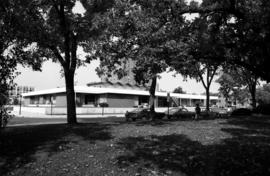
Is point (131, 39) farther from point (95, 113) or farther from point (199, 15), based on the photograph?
point (95, 113)

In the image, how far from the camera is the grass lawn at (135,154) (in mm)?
7441

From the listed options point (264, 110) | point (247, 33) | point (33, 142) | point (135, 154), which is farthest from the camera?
point (264, 110)

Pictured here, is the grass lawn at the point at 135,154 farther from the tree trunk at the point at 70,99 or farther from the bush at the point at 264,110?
the bush at the point at 264,110

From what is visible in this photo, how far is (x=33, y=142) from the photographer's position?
1062 centimetres

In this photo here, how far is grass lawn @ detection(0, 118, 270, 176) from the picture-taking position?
24.4 feet

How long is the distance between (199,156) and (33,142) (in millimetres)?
6227

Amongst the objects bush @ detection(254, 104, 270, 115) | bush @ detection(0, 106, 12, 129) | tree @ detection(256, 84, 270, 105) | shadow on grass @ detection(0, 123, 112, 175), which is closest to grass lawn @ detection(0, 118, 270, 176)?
shadow on grass @ detection(0, 123, 112, 175)

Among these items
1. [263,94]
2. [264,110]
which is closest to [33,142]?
[264,110]

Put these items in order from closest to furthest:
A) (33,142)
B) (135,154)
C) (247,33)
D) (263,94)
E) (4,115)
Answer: (247,33) → (135,154) → (4,115) → (33,142) → (263,94)

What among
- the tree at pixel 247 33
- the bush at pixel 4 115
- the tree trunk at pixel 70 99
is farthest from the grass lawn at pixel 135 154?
the tree trunk at pixel 70 99

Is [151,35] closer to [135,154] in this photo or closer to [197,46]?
[197,46]

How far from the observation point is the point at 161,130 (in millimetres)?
12609

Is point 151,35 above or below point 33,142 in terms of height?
above

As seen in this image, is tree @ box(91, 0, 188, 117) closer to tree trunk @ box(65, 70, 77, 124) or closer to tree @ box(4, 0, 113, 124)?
tree @ box(4, 0, 113, 124)
